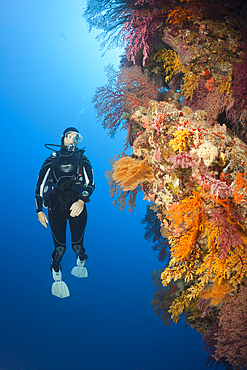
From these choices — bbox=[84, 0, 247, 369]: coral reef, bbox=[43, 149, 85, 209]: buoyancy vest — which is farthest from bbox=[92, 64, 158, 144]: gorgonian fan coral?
bbox=[43, 149, 85, 209]: buoyancy vest

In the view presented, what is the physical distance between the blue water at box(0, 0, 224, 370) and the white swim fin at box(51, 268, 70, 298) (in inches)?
5.0

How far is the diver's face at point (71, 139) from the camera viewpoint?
4109mm

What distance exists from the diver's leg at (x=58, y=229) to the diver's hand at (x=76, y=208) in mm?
164

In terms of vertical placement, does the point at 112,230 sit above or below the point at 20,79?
below

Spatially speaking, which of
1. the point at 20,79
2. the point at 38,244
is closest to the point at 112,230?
the point at 38,244

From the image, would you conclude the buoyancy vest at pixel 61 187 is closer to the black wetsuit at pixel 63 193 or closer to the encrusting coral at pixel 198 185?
the black wetsuit at pixel 63 193

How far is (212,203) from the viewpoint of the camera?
1937mm

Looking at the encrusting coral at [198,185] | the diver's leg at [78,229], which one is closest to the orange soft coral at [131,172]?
the encrusting coral at [198,185]

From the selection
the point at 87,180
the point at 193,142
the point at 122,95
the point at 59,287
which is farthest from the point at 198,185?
the point at 59,287

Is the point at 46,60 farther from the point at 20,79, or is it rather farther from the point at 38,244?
the point at 38,244

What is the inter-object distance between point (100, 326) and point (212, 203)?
5.33 m

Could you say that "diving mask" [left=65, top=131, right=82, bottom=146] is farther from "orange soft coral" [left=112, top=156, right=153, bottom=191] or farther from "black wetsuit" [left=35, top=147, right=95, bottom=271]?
"orange soft coral" [left=112, top=156, right=153, bottom=191]

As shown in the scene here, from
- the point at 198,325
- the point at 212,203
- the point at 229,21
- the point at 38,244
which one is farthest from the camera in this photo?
the point at 38,244

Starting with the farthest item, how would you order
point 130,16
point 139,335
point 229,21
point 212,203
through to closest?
point 139,335 < point 130,16 < point 229,21 < point 212,203
